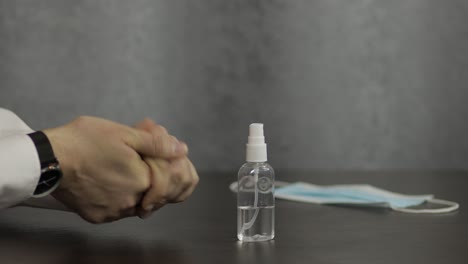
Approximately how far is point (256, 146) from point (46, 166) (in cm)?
25

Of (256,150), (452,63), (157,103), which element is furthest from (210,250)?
(452,63)

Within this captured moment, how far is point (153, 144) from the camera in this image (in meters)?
0.93

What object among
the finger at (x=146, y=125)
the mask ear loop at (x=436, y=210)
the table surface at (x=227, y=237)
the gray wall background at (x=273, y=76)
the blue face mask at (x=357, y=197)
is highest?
the gray wall background at (x=273, y=76)

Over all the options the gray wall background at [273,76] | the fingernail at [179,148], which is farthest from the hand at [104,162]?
the gray wall background at [273,76]

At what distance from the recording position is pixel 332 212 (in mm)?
1258

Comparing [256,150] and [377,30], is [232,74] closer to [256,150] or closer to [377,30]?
[377,30]

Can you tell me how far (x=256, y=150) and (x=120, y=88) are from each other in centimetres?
165

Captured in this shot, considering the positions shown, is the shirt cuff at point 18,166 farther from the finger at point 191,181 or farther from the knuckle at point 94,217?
the finger at point 191,181

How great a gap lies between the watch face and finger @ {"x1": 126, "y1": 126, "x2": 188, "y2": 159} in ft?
0.30

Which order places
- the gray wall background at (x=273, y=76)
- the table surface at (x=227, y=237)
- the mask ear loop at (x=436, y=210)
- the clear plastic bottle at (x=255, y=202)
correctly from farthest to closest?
the gray wall background at (x=273, y=76) < the mask ear loop at (x=436, y=210) < the clear plastic bottle at (x=255, y=202) < the table surface at (x=227, y=237)

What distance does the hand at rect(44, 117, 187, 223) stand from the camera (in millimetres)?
899

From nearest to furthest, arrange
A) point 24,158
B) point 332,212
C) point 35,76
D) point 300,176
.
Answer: point 24,158 → point 332,212 → point 300,176 → point 35,76

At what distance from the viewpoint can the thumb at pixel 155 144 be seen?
3.03ft

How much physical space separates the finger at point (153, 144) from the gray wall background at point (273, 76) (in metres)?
1.62
